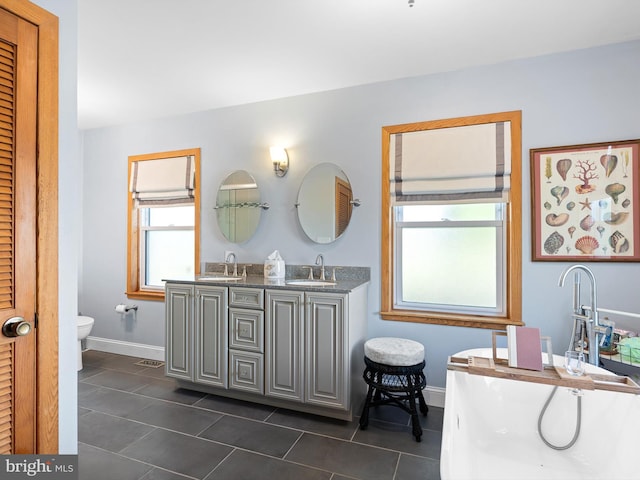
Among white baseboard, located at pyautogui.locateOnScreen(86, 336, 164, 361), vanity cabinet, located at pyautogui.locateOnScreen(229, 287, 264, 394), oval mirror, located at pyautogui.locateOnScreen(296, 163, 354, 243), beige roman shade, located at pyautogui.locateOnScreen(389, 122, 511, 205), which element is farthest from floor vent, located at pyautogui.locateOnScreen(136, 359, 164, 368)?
beige roman shade, located at pyautogui.locateOnScreen(389, 122, 511, 205)

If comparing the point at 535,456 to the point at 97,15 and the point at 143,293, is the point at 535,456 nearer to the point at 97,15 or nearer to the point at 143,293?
the point at 97,15

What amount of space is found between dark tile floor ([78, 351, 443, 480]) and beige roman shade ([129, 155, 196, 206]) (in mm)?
1919

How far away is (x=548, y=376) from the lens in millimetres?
1689

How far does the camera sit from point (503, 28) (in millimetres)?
2168

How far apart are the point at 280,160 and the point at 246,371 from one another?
1.82 meters

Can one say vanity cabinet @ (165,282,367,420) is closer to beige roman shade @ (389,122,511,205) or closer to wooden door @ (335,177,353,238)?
wooden door @ (335,177,353,238)

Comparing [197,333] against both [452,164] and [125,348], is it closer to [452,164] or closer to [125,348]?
[125,348]

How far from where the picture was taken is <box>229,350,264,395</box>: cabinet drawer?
8.74ft

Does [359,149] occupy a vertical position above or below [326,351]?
above

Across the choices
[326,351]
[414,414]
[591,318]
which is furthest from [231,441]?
[591,318]

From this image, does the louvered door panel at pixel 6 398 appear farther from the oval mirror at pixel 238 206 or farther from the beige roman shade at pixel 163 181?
the beige roman shade at pixel 163 181

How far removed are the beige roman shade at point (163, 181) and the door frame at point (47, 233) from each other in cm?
224

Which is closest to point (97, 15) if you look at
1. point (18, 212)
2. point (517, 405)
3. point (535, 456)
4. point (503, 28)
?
point (18, 212)

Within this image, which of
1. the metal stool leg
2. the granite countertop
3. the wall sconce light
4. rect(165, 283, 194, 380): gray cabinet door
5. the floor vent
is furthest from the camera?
the floor vent
